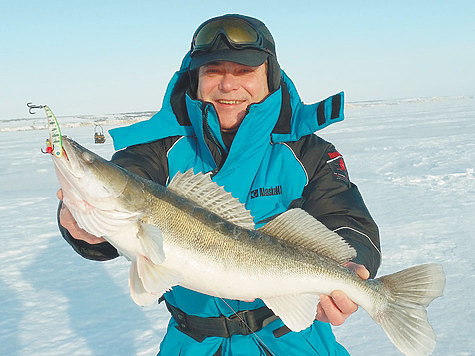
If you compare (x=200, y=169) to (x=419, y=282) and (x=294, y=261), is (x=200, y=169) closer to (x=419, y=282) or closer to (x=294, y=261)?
(x=294, y=261)

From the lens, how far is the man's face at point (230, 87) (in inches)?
113

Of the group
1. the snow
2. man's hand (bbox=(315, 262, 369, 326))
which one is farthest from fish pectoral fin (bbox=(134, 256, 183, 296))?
A: the snow

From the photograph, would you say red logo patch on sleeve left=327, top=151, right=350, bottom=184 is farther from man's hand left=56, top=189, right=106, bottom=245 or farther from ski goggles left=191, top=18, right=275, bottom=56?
man's hand left=56, top=189, right=106, bottom=245

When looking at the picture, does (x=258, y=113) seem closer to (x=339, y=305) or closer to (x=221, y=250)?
(x=221, y=250)

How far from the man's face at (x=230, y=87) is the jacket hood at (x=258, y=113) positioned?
0.49 feet

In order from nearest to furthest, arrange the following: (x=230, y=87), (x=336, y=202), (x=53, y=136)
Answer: (x=53, y=136)
(x=336, y=202)
(x=230, y=87)

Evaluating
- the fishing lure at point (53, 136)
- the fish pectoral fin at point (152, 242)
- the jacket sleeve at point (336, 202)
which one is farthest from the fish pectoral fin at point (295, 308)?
the fishing lure at point (53, 136)

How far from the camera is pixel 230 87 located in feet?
9.32

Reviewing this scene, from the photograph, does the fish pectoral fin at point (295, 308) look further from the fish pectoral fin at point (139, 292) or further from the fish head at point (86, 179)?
the fish head at point (86, 179)

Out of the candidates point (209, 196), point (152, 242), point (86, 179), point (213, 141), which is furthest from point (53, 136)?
point (213, 141)

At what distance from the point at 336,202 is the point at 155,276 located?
1185 millimetres

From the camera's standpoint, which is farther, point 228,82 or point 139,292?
point 228,82

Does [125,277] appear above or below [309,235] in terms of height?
below

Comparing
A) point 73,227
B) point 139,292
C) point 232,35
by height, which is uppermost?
point 232,35
